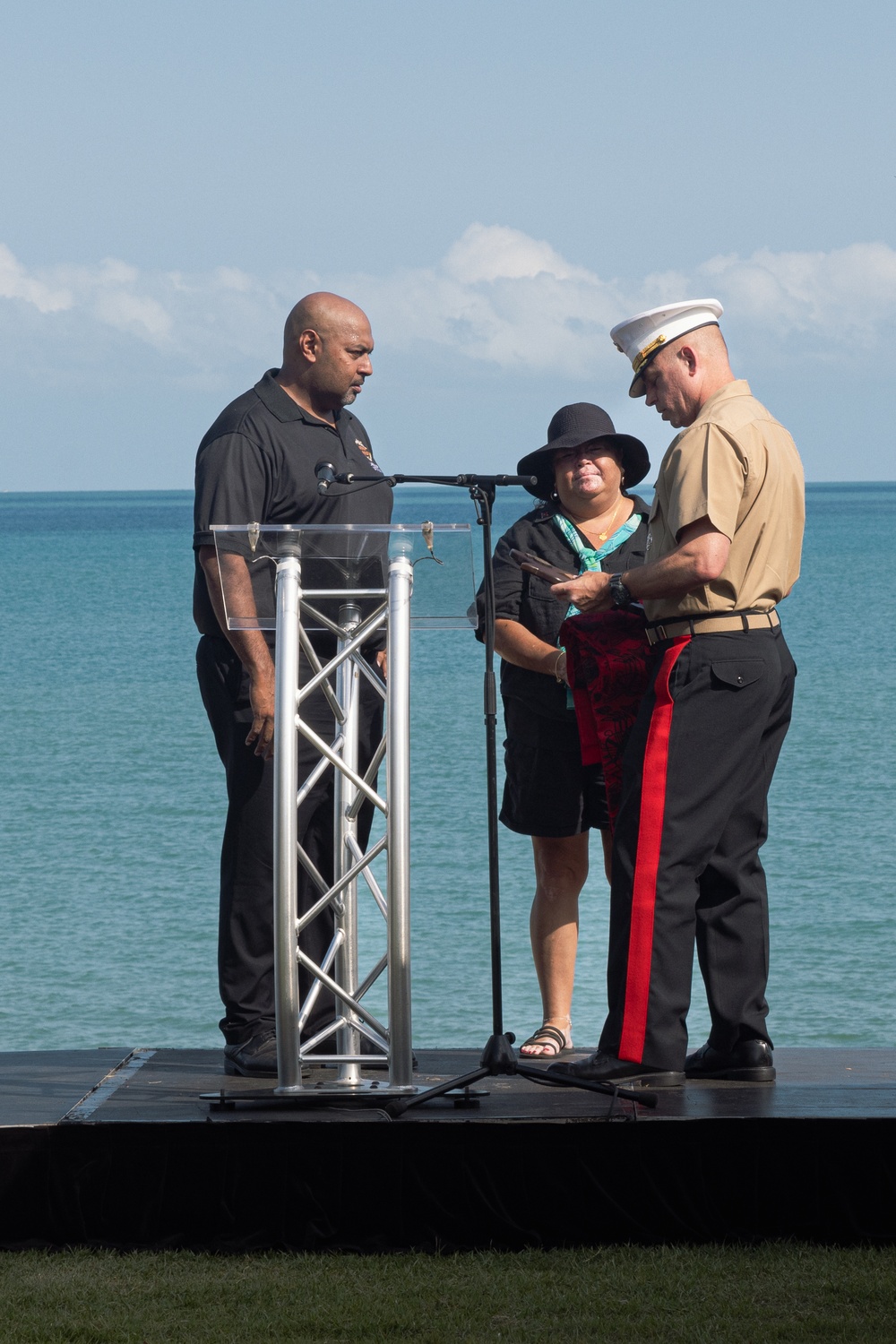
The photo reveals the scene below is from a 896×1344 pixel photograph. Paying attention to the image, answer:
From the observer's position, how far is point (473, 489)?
365cm

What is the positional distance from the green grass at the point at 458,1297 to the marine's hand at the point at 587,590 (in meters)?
1.45

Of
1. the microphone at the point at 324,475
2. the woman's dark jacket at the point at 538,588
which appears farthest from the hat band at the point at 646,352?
the microphone at the point at 324,475

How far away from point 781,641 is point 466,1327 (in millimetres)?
1716

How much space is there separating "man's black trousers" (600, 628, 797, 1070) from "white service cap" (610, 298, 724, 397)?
682 millimetres

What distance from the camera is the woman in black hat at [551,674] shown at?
4.50 m

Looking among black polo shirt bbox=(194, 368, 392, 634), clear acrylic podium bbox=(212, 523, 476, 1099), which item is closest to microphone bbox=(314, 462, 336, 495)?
clear acrylic podium bbox=(212, 523, 476, 1099)

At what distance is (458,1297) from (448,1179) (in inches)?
12.3

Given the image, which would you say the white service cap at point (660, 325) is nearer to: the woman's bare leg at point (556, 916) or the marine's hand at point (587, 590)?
the marine's hand at point (587, 590)

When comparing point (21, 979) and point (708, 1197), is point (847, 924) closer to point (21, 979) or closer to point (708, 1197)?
point (21, 979)

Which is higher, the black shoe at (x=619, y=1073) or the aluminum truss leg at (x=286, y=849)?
the aluminum truss leg at (x=286, y=849)

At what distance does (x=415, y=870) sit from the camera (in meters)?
11.4

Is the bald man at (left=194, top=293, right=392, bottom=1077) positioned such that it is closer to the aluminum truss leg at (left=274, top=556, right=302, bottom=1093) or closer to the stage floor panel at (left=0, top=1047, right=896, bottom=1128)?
the stage floor panel at (left=0, top=1047, right=896, bottom=1128)

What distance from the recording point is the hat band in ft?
12.7

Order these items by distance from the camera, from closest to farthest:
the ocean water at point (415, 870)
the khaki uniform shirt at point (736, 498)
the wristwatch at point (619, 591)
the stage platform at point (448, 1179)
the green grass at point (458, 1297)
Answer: the green grass at point (458, 1297) → the stage platform at point (448, 1179) → the khaki uniform shirt at point (736, 498) → the wristwatch at point (619, 591) → the ocean water at point (415, 870)
